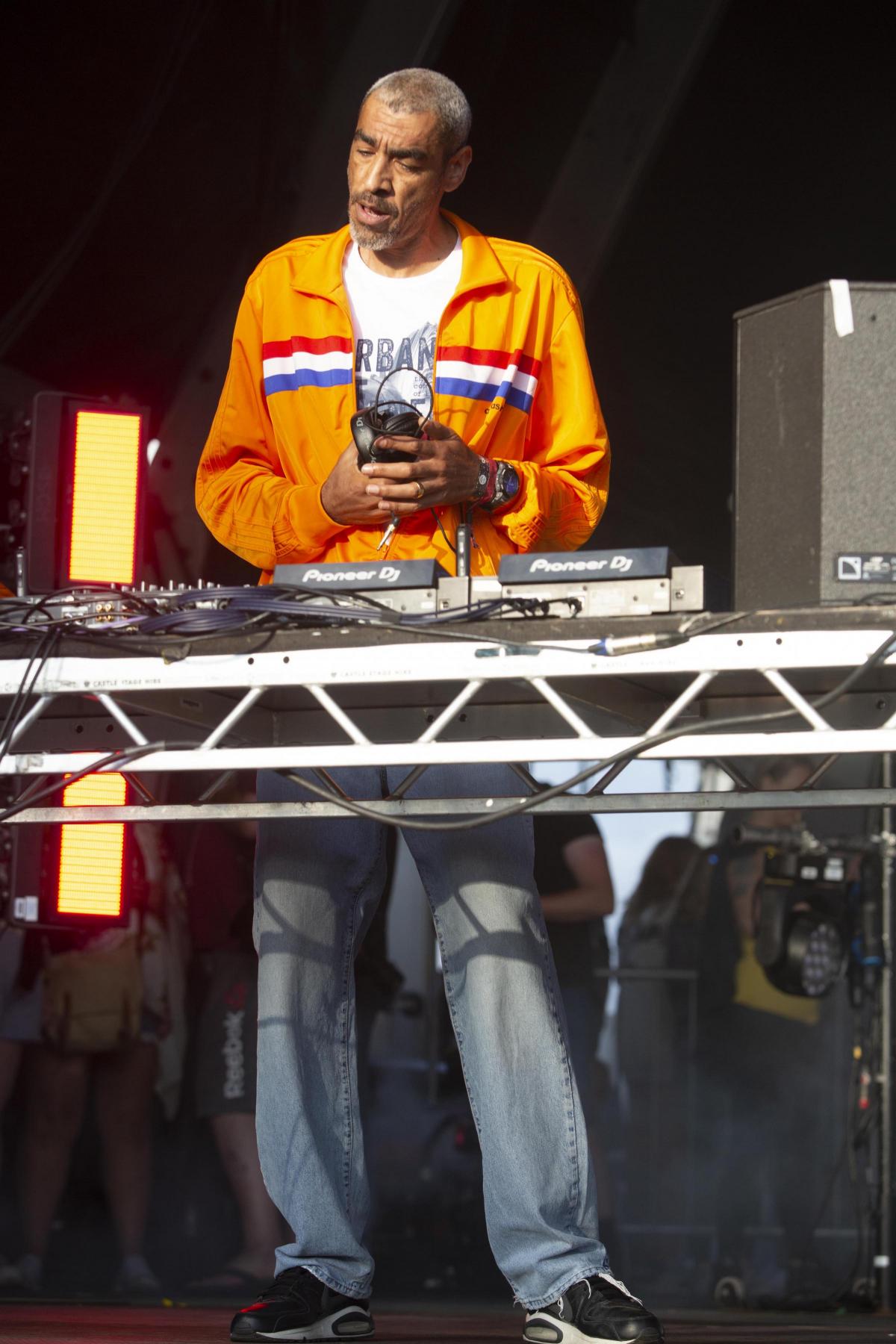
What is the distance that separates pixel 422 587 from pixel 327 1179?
0.75 meters

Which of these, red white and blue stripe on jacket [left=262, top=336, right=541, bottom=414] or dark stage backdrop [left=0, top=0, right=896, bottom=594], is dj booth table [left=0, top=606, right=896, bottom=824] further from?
dark stage backdrop [left=0, top=0, right=896, bottom=594]

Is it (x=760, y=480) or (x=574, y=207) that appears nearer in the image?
(x=760, y=480)

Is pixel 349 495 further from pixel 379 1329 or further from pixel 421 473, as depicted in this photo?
pixel 379 1329

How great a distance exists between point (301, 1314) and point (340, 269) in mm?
1331

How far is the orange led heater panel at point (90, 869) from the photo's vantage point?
3.67 m

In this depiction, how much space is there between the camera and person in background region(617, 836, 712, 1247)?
17.0 feet

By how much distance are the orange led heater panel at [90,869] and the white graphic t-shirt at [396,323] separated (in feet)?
5.74

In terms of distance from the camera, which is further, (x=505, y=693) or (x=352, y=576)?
(x=505, y=693)

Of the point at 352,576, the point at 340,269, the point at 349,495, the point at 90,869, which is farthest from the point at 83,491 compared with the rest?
the point at 352,576

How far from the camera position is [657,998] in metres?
5.41

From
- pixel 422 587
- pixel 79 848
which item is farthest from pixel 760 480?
pixel 79 848

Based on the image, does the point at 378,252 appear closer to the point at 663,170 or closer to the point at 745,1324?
the point at 745,1324

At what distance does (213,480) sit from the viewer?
2.24 meters

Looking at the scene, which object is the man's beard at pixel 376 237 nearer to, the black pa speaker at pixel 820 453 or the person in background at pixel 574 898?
the black pa speaker at pixel 820 453
